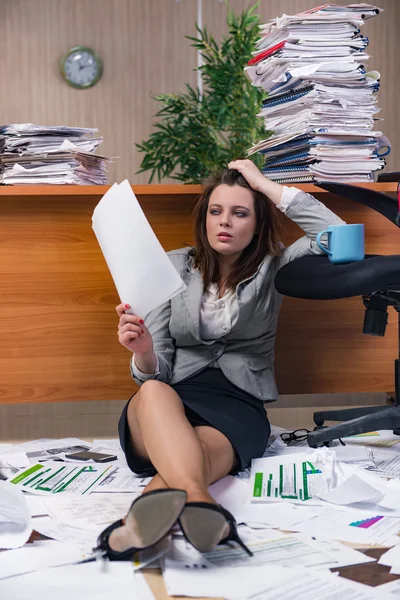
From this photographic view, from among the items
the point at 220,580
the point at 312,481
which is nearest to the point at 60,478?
the point at 312,481

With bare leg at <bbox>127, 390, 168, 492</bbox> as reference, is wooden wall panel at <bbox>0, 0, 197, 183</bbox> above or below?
above

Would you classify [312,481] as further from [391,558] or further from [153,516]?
[153,516]

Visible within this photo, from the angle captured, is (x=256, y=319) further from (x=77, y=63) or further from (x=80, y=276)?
(x=77, y=63)

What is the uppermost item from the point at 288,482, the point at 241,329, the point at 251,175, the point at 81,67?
the point at 81,67

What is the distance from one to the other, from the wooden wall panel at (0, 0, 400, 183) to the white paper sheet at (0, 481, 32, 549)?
3664 mm

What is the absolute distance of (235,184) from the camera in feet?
6.72

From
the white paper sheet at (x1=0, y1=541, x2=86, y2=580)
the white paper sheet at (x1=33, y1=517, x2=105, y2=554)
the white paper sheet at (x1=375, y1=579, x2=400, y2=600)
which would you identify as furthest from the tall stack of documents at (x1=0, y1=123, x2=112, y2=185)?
the white paper sheet at (x1=375, y1=579, x2=400, y2=600)

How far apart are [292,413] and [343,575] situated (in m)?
1.55

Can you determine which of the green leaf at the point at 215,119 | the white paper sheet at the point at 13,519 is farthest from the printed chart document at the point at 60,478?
the green leaf at the point at 215,119

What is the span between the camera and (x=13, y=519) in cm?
142

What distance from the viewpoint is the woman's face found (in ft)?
6.43

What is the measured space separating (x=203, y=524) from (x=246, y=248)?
1022 mm

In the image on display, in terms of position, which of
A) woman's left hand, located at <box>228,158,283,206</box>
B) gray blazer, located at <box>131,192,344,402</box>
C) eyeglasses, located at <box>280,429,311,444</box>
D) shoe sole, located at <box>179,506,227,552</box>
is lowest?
eyeglasses, located at <box>280,429,311,444</box>

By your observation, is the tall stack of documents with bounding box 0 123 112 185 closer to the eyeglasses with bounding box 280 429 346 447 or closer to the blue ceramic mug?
the blue ceramic mug
